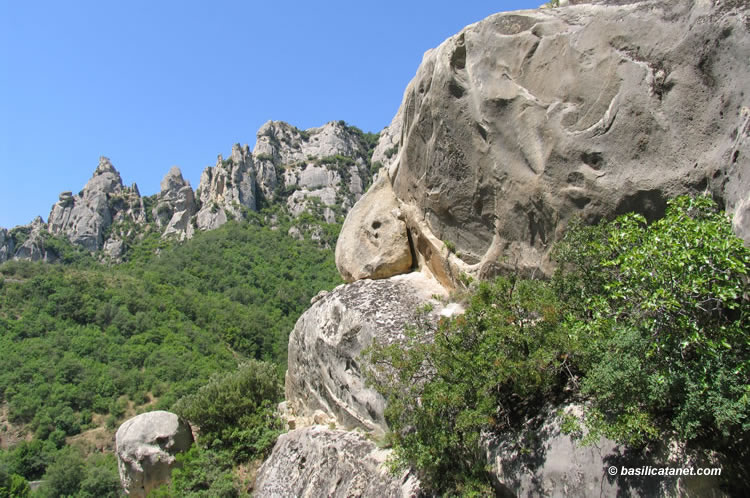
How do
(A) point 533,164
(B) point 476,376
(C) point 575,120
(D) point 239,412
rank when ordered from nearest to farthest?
(B) point 476,376
(C) point 575,120
(A) point 533,164
(D) point 239,412

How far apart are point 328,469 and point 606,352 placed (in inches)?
311

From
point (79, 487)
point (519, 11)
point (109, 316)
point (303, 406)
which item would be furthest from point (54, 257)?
point (519, 11)

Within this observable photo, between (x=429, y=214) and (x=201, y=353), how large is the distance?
40.7 meters

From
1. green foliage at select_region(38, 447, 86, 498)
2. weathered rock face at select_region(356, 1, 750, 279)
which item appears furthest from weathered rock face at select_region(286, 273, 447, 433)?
green foliage at select_region(38, 447, 86, 498)

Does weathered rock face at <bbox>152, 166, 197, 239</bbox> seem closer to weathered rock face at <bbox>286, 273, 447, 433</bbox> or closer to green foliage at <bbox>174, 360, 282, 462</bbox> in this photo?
green foliage at <bbox>174, 360, 282, 462</bbox>

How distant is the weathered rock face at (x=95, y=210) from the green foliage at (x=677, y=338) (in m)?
108

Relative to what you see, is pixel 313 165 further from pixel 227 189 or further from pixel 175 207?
pixel 175 207

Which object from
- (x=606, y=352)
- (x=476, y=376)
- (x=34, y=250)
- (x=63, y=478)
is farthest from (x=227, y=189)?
(x=606, y=352)

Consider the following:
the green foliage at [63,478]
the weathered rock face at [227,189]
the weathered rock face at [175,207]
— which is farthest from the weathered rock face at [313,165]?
the green foliage at [63,478]

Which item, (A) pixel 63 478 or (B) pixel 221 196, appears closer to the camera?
(A) pixel 63 478

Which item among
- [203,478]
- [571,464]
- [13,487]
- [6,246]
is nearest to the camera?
[571,464]

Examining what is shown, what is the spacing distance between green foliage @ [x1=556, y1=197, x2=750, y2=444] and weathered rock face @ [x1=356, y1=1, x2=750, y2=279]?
0.98 m

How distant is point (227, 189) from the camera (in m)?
92.1

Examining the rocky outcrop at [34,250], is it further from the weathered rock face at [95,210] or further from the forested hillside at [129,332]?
the forested hillside at [129,332]
